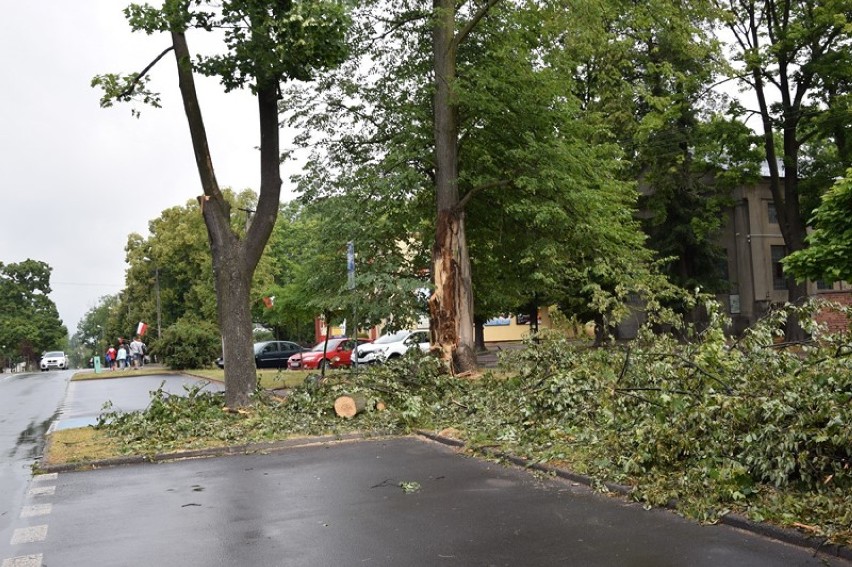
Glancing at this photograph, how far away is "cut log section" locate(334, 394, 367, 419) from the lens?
45.5ft

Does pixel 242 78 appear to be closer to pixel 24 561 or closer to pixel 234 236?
pixel 234 236

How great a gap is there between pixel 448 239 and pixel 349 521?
40.0 ft

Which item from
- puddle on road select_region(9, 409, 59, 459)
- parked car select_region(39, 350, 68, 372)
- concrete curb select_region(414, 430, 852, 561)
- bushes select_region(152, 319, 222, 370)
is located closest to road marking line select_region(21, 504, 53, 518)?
puddle on road select_region(9, 409, 59, 459)

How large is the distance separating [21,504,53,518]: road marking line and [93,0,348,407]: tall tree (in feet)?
19.0

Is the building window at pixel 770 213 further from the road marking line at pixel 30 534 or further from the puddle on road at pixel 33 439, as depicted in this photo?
the road marking line at pixel 30 534

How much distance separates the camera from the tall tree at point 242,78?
12.6 m

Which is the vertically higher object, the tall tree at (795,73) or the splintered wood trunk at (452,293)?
the tall tree at (795,73)

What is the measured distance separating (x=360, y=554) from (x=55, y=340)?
104 m

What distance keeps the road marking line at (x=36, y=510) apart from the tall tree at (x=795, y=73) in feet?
88.5

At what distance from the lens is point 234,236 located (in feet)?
47.9

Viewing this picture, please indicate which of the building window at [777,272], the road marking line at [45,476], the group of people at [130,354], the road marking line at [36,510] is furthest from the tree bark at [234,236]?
the building window at [777,272]

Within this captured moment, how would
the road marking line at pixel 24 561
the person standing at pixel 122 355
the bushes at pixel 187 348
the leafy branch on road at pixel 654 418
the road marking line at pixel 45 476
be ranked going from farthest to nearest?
the person standing at pixel 122 355 < the bushes at pixel 187 348 < the road marking line at pixel 45 476 < the leafy branch on road at pixel 654 418 < the road marking line at pixel 24 561

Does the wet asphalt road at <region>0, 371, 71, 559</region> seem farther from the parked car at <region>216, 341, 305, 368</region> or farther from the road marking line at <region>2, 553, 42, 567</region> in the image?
the parked car at <region>216, 341, 305, 368</region>

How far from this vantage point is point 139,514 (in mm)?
7801
